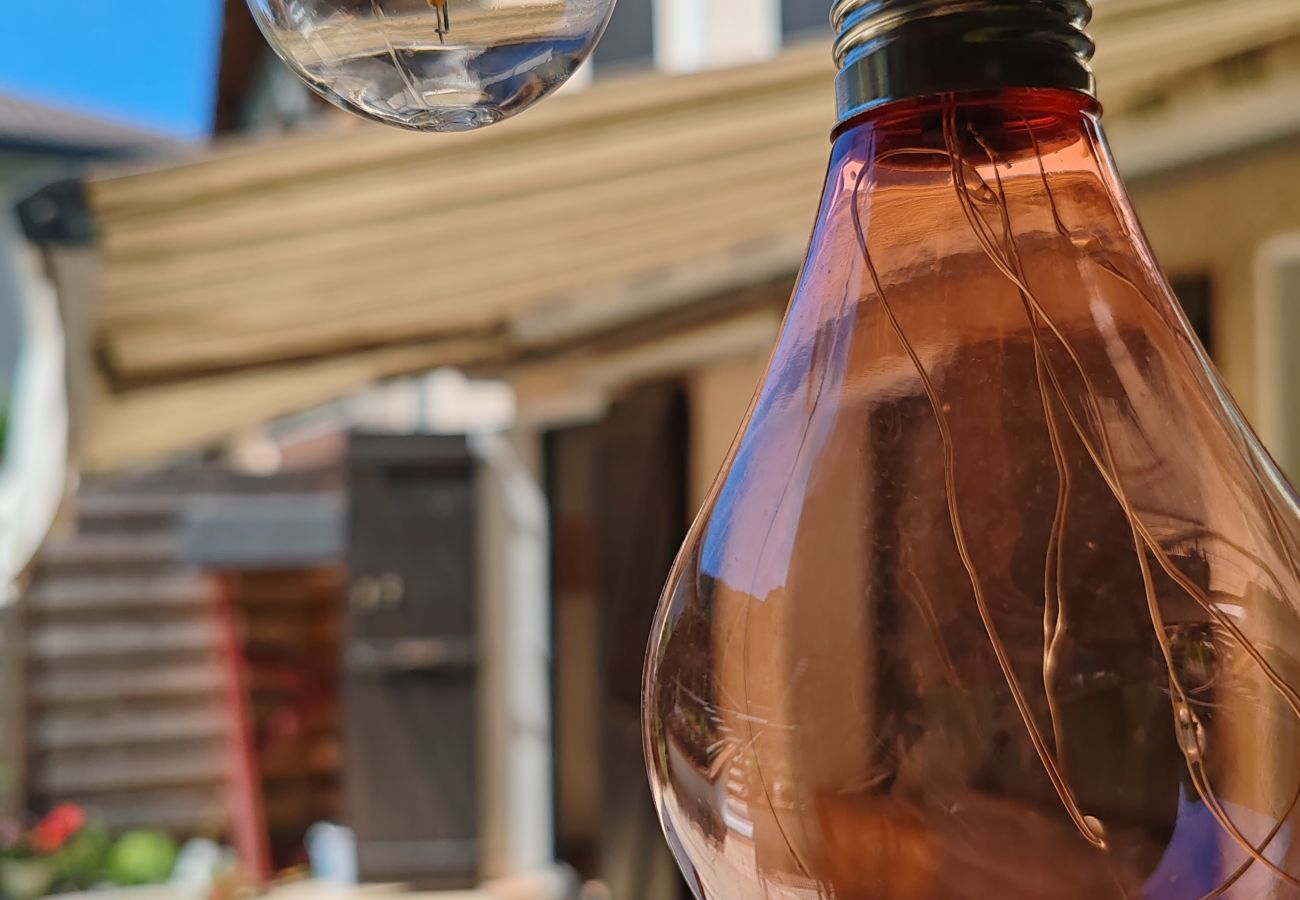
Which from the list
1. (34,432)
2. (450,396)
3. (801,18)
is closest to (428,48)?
(34,432)

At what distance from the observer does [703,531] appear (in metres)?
0.28

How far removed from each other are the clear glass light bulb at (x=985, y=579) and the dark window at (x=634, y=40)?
3.39 m

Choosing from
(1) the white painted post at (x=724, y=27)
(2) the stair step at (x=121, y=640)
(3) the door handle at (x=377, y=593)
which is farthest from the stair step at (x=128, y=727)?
(1) the white painted post at (x=724, y=27)

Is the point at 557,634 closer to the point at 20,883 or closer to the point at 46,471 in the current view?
the point at 46,471

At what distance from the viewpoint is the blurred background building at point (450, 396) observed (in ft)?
5.72

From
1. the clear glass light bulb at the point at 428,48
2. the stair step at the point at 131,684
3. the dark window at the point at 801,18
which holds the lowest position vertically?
the stair step at the point at 131,684

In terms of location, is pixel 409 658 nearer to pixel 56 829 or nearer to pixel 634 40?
pixel 56 829

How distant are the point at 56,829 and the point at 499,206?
189 inches

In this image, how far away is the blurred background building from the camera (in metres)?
1.74

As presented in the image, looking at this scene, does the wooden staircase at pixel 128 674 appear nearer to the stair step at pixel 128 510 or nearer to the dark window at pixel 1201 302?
the stair step at pixel 128 510

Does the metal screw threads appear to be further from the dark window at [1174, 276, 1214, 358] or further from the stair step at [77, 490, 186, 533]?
the stair step at [77, 490, 186, 533]

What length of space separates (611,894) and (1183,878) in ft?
13.6

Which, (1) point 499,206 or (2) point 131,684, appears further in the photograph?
(2) point 131,684

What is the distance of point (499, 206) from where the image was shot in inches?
81.4
